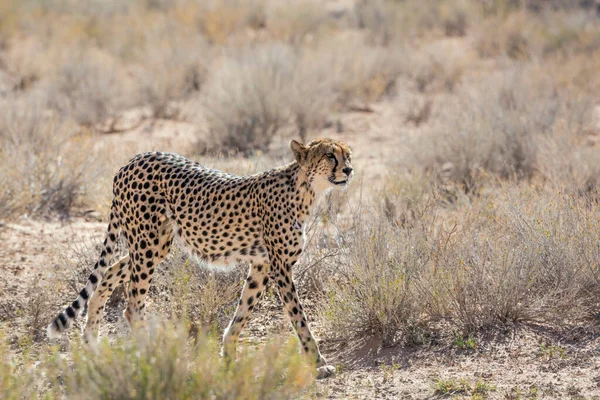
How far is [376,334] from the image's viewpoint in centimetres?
597

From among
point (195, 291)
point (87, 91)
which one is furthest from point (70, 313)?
point (87, 91)

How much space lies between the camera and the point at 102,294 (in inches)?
227

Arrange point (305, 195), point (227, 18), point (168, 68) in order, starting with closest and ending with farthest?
1. point (305, 195)
2. point (168, 68)
3. point (227, 18)

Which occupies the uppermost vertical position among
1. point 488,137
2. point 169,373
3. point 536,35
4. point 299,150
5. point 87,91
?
point 536,35

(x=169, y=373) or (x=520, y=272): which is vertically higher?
(x=169, y=373)

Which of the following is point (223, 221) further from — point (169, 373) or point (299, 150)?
point (169, 373)

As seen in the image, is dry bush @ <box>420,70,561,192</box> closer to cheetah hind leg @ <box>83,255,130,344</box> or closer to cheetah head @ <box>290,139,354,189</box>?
cheetah head @ <box>290,139,354,189</box>

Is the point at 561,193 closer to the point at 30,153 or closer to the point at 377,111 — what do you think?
the point at 30,153

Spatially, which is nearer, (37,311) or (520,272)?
(520,272)

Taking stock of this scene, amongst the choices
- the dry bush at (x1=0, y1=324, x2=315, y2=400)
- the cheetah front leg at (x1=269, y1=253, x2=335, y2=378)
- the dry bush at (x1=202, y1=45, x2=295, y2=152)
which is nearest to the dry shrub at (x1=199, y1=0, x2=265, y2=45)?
the dry bush at (x1=202, y1=45, x2=295, y2=152)

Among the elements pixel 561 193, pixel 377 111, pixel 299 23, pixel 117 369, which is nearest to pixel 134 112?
pixel 377 111

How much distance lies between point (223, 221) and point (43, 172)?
433 centimetres

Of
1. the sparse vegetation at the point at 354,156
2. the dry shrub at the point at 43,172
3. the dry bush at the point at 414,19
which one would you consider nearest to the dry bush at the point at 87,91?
the sparse vegetation at the point at 354,156

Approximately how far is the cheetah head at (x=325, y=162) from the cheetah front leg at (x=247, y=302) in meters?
0.68
